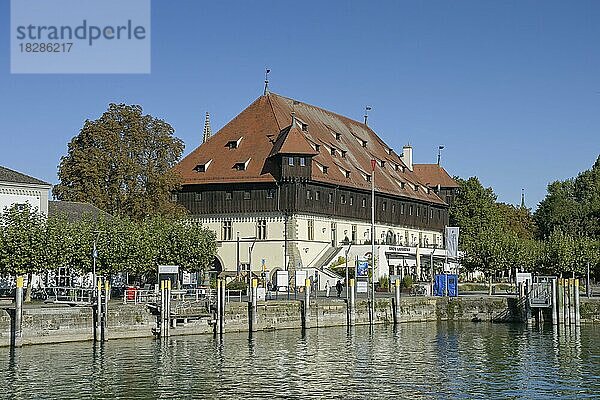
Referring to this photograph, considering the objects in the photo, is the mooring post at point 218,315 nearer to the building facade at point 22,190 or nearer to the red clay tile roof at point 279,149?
the building facade at point 22,190

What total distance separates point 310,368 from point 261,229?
49364mm

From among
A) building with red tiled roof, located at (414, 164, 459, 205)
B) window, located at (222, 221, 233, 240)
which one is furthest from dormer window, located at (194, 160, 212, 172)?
building with red tiled roof, located at (414, 164, 459, 205)

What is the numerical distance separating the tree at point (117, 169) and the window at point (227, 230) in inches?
427

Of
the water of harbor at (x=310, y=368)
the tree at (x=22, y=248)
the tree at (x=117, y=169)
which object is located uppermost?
the tree at (x=117, y=169)

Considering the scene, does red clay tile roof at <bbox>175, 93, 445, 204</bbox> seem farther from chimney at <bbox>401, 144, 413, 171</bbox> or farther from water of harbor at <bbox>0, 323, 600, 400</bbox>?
water of harbor at <bbox>0, 323, 600, 400</bbox>

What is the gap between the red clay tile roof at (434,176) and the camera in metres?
121

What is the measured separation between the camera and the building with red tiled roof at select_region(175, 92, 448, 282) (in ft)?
296

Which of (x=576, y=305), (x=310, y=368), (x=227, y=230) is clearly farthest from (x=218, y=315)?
(x=227, y=230)

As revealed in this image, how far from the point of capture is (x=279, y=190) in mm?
90188

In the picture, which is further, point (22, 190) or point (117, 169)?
point (117, 169)

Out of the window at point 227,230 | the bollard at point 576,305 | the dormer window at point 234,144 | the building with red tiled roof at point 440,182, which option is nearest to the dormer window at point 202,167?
the dormer window at point 234,144

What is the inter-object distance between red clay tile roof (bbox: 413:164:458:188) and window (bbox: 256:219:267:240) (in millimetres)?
34243

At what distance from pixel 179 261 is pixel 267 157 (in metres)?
24.7

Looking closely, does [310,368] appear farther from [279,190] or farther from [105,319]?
[279,190]
